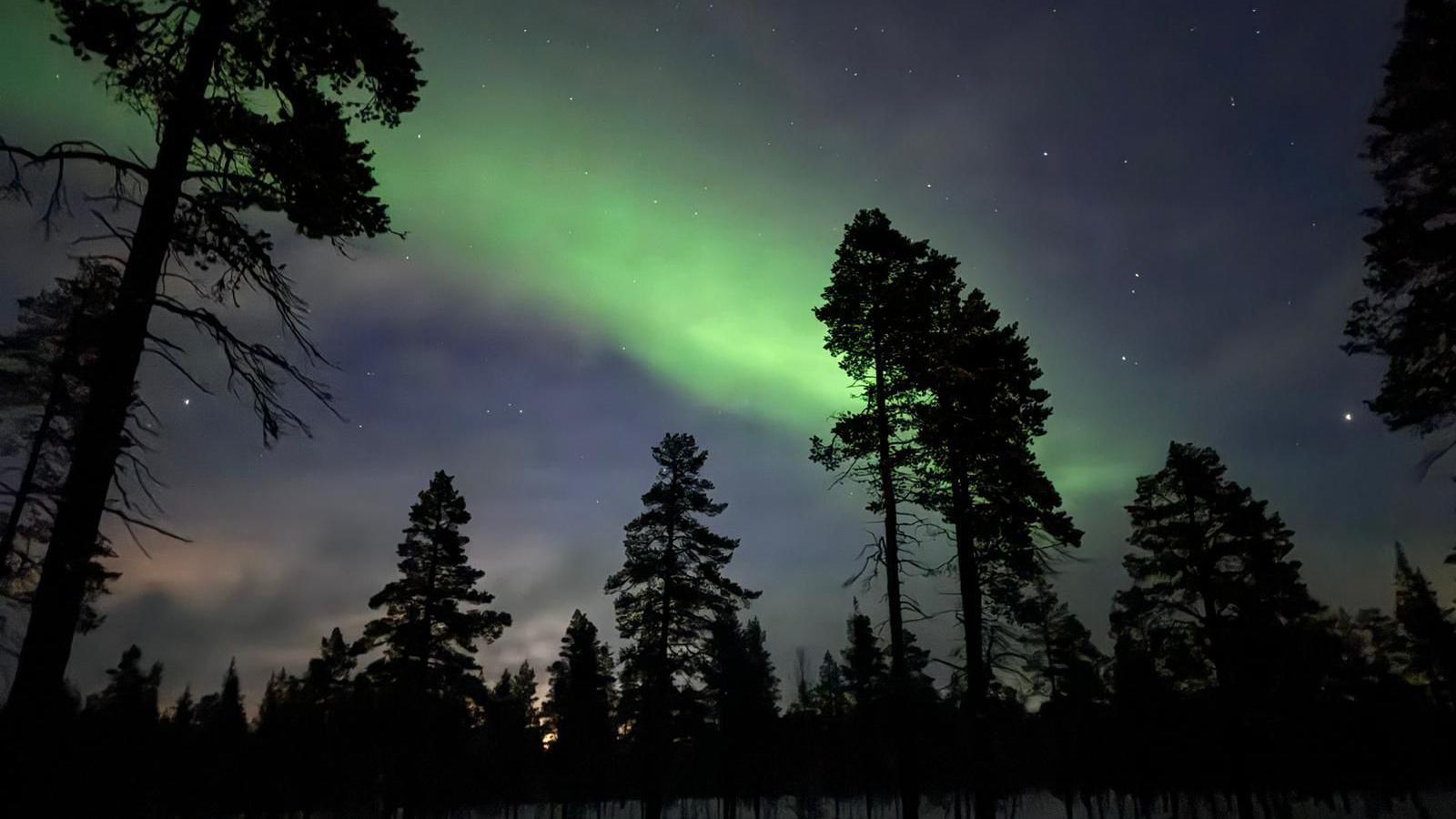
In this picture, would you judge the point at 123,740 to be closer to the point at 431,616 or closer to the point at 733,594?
the point at 431,616

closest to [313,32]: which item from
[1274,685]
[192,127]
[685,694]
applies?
[192,127]

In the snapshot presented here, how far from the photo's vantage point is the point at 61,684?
6.50 m

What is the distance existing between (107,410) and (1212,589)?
103 ft

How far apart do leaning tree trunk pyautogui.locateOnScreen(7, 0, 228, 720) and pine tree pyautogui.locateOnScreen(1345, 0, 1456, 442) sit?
1897cm

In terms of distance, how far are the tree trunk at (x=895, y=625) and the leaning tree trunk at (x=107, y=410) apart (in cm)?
1335

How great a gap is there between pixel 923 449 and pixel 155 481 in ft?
48.6

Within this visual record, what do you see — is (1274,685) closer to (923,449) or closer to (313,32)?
(923,449)

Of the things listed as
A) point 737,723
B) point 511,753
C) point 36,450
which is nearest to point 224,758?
point 511,753

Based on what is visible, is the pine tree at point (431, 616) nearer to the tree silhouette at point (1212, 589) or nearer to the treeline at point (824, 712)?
the treeline at point (824, 712)

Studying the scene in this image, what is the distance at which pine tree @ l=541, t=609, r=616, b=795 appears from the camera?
54812 millimetres

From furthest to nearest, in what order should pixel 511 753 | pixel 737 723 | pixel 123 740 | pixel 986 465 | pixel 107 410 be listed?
pixel 511 753 < pixel 123 740 < pixel 737 723 < pixel 986 465 < pixel 107 410

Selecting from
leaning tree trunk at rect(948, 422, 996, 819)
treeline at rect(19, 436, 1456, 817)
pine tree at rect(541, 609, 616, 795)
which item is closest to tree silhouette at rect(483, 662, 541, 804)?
treeline at rect(19, 436, 1456, 817)

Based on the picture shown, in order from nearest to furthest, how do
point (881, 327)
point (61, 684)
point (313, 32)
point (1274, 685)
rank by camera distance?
point (61, 684) → point (313, 32) → point (881, 327) → point (1274, 685)

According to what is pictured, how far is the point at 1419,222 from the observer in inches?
498
